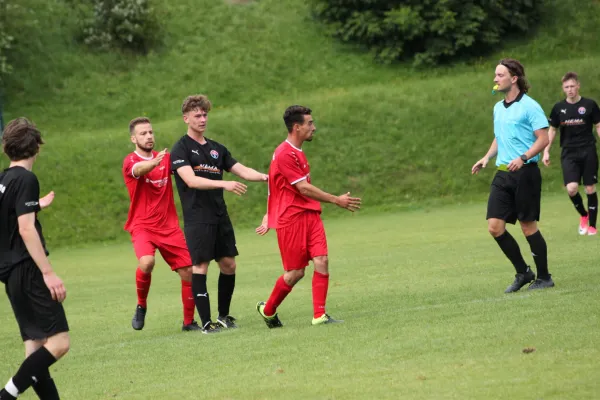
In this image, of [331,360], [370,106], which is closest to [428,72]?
[370,106]

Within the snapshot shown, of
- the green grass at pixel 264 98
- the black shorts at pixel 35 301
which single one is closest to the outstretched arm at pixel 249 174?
the black shorts at pixel 35 301

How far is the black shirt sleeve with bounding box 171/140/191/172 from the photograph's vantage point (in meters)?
10.4

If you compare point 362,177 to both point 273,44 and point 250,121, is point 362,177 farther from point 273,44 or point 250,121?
point 273,44

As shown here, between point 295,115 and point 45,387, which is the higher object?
point 295,115

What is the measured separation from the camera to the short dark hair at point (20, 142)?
22.4ft

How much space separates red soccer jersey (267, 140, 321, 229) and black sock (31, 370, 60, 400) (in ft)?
11.3

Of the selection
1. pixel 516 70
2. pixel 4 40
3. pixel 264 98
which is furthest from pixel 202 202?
pixel 4 40

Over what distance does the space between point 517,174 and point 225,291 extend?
132 inches

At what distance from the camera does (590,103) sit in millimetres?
16641

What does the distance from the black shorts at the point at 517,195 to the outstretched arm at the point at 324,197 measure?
1.87 metres

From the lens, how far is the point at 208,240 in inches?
417

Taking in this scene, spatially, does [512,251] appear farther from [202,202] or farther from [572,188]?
[572,188]

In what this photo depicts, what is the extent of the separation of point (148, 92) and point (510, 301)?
25312mm

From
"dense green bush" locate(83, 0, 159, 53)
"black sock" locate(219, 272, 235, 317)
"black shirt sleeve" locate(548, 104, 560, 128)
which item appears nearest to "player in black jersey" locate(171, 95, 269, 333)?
"black sock" locate(219, 272, 235, 317)
